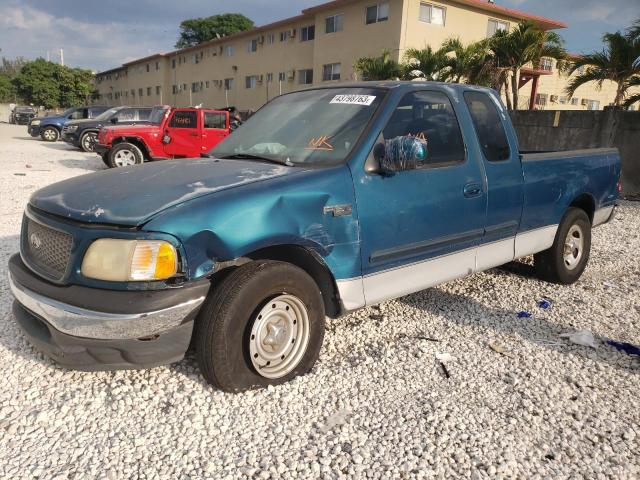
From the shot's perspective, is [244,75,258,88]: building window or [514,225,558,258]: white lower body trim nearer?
[514,225,558,258]: white lower body trim

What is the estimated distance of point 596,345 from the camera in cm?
359

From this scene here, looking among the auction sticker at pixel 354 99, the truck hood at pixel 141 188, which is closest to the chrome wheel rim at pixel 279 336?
the truck hood at pixel 141 188

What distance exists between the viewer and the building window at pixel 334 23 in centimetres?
2525

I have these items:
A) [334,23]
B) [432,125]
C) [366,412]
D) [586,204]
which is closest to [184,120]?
[586,204]

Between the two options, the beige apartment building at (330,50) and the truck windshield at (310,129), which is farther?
the beige apartment building at (330,50)

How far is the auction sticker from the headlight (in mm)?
1699

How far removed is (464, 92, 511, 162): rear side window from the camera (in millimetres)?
3836

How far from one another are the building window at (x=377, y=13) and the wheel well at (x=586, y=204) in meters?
20.2

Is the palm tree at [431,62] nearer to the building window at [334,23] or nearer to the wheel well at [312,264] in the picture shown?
the building window at [334,23]

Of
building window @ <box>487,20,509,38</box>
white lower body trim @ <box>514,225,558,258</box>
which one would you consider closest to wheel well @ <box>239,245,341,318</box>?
white lower body trim @ <box>514,225,558,258</box>

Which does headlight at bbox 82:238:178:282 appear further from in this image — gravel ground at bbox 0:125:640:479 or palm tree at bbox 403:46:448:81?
palm tree at bbox 403:46:448:81

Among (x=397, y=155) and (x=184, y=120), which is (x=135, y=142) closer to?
(x=184, y=120)

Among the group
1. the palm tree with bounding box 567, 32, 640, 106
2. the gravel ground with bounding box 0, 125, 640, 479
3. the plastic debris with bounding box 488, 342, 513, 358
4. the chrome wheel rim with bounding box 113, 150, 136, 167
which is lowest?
the gravel ground with bounding box 0, 125, 640, 479

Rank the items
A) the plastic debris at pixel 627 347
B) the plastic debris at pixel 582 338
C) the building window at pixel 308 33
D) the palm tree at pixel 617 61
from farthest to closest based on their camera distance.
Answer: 1. the building window at pixel 308 33
2. the palm tree at pixel 617 61
3. the plastic debris at pixel 582 338
4. the plastic debris at pixel 627 347
